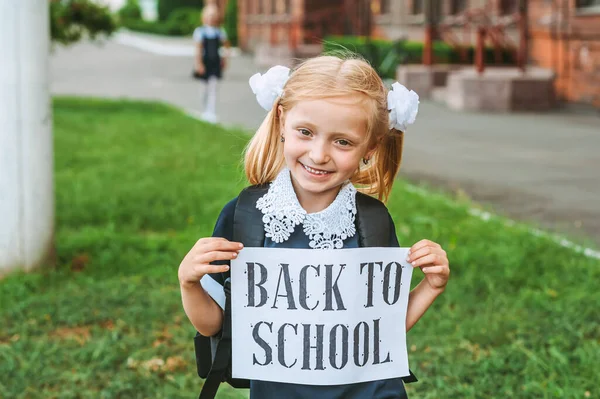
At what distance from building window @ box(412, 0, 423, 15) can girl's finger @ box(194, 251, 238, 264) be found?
2550 cm

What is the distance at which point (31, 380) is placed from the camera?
4.04m

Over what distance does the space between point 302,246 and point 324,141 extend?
0.28m

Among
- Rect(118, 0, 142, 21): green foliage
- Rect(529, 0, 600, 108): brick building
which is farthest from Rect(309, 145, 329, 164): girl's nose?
Rect(118, 0, 142, 21): green foliage

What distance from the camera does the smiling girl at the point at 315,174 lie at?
2318mm

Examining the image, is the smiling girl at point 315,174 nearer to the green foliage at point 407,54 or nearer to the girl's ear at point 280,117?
the girl's ear at point 280,117

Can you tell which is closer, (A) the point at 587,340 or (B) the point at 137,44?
(A) the point at 587,340

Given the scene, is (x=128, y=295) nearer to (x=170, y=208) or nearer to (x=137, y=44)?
(x=170, y=208)

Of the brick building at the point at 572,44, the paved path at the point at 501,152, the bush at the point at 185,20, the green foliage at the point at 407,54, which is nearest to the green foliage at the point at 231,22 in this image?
the bush at the point at 185,20

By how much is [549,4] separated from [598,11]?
6.13 ft

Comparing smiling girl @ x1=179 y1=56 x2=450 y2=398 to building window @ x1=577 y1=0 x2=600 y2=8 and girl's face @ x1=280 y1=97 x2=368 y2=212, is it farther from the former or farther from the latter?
building window @ x1=577 y1=0 x2=600 y2=8

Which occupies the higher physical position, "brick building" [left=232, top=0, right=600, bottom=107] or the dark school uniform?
"brick building" [left=232, top=0, right=600, bottom=107]

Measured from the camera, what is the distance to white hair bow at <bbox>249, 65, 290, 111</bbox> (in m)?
2.43

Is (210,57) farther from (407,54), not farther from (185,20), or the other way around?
(185,20)

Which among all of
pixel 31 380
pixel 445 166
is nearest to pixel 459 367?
pixel 31 380
